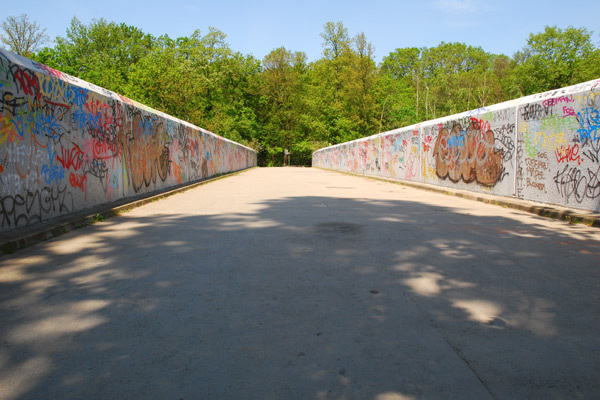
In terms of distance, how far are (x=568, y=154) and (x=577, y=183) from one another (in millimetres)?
709

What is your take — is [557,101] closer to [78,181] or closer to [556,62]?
[78,181]

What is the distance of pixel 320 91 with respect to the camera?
209ft

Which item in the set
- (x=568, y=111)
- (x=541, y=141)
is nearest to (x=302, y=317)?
(x=568, y=111)

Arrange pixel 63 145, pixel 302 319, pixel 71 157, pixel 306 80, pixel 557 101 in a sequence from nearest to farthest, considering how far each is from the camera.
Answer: pixel 302 319, pixel 63 145, pixel 71 157, pixel 557 101, pixel 306 80

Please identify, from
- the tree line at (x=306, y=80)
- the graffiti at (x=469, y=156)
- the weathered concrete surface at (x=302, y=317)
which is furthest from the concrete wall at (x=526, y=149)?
the tree line at (x=306, y=80)

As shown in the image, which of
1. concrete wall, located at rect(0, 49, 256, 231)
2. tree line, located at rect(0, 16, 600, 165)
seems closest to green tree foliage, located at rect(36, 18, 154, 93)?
tree line, located at rect(0, 16, 600, 165)

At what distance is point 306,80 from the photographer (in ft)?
239

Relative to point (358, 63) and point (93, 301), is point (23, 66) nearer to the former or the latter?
point (93, 301)

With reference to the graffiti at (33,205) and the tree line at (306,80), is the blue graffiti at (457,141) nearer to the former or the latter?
the graffiti at (33,205)

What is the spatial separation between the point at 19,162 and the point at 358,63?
171 ft

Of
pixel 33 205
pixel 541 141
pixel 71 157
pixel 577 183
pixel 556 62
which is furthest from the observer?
pixel 556 62

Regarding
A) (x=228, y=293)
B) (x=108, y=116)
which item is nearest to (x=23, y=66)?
(x=108, y=116)

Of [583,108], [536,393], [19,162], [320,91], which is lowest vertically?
[536,393]

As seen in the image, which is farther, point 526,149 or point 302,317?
point 526,149
